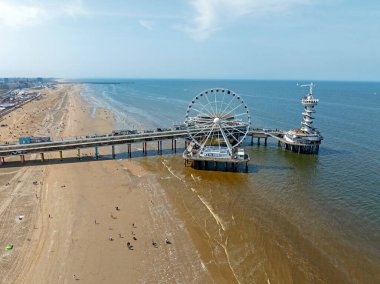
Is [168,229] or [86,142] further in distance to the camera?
[86,142]

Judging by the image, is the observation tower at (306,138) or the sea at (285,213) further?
the observation tower at (306,138)

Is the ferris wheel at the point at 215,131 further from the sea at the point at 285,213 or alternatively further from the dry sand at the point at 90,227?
the dry sand at the point at 90,227

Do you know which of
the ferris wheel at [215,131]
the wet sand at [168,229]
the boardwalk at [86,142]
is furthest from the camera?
the ferris wheel at [215,131]

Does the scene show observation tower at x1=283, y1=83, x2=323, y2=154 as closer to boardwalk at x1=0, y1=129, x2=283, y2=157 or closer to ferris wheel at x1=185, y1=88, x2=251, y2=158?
boardwalk at x1=0, y1=129, x2=283, y2=157

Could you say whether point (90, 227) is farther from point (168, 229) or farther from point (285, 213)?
point (285, 213)

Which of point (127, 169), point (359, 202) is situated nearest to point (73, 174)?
point (127, 169)

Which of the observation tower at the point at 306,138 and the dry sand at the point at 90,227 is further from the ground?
the observation tower at the point at 306,138

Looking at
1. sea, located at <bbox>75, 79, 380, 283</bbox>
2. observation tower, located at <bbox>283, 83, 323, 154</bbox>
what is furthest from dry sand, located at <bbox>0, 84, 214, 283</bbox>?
observation tower, located at <bbox>283, 83, 323, 154</bbox>

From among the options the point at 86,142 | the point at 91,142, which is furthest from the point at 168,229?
the point at 86,142

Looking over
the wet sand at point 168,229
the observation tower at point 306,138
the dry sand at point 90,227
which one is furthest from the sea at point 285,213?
the dry sand at point 90,227
